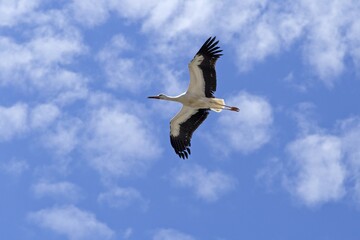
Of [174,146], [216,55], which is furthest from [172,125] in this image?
[216,55]

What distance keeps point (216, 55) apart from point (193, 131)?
12.2 feet

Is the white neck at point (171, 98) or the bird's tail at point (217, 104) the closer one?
the bird's tail at point (217, 104)

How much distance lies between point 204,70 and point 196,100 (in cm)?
128

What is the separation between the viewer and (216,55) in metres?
45.4

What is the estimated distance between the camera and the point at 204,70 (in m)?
45.7

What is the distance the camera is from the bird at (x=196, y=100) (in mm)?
45500

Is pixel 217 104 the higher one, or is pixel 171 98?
pixel 171 98

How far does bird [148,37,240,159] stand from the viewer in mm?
45500

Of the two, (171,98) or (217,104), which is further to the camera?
(171,98)

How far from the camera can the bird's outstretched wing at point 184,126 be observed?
47.2 metres

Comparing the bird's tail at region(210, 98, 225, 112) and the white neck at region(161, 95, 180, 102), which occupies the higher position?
the white neck at region(161, 95, 180, 102)

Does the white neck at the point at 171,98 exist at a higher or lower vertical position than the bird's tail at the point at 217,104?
higher

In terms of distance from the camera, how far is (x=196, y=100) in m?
46.2

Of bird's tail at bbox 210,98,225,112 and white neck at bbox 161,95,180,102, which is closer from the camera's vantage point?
bird's tail at bbox 210,98,225,112
